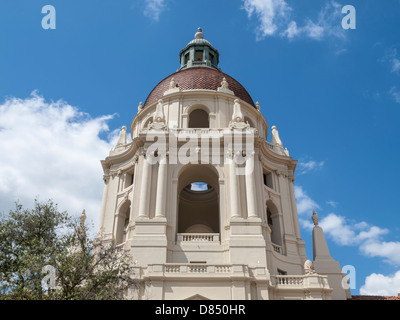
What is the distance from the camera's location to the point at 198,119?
37.8 meters

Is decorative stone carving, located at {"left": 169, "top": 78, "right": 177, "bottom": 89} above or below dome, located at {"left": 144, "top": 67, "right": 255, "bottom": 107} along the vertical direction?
below

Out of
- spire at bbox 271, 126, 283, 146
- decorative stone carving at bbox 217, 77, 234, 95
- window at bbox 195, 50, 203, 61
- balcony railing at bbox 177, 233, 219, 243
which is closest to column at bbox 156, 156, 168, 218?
balcony railing at bbox 177, 233, 219, 243

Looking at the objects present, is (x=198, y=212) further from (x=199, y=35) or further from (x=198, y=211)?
(x=199, y=35)

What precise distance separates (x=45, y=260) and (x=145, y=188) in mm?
10568

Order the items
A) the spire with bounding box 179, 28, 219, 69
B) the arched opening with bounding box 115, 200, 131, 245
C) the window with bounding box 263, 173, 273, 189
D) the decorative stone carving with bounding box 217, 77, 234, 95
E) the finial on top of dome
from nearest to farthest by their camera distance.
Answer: the arched opening with bounding box 115, 200, 131, 245 → the window with bounding box 263, 173, 273, 189 → the decorative stone carving with bounding box 217, 77, 234, 95 → the spire with bounding box 179, 28, 219, 69 → the finial on top of dome

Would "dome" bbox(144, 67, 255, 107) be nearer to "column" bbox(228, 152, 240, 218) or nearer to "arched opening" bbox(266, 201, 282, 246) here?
"column" bbox(228, 152, 240, 218)

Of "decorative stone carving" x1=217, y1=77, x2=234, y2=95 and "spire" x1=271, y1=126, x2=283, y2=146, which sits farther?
"spire" x1=271, y1=126, x2=283, y2=146

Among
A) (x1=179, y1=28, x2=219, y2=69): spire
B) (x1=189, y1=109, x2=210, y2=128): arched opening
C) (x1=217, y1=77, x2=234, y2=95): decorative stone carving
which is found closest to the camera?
(x1=217, y1=77, x2=234, y2=95): decorative stone carving

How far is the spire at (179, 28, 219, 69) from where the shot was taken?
4076 cm

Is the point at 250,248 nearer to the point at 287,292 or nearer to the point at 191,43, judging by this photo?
the point at 287,292

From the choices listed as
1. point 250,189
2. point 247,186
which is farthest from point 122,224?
point 250,189

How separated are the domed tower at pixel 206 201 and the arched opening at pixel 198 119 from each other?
102 millimetres

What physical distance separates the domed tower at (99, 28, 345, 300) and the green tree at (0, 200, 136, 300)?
425cm

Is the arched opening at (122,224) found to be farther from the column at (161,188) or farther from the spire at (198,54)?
the spire at (198,54)
